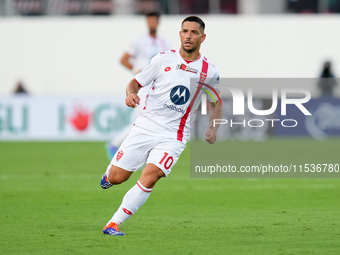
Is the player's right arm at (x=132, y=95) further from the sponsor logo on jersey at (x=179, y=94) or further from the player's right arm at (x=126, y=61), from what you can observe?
the player's right arm at (x=126, y=61)

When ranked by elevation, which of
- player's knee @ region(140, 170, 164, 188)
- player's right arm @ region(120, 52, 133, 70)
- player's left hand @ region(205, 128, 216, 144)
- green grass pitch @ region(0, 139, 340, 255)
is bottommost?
green grass pitch @ region(0, 139, 340, 255)

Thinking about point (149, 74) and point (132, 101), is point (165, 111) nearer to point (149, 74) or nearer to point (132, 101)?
point (149, 74)

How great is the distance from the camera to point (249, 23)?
1084 inches

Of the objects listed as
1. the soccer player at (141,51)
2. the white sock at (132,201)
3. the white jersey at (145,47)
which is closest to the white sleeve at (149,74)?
the white sock at (132,201)

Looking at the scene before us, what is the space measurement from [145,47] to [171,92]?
541cm

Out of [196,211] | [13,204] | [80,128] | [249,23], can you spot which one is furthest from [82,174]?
[249,23]

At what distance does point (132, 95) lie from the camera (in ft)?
20.2

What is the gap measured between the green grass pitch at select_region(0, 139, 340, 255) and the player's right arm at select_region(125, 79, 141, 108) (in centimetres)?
123

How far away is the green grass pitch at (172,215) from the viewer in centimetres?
582

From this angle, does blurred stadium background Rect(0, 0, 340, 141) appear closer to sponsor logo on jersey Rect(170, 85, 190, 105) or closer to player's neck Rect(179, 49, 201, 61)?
player's neck Rect(179, 49, 201, 61)

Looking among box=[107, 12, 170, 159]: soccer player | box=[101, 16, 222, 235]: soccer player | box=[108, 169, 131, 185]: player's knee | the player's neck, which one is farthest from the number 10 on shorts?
box=[107, 12, 170, 159]: soccer player

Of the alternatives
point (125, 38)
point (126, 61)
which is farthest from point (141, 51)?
point (125, 38)

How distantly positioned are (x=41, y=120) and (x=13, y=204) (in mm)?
11612

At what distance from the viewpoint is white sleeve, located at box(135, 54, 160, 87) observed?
6.46 meters
